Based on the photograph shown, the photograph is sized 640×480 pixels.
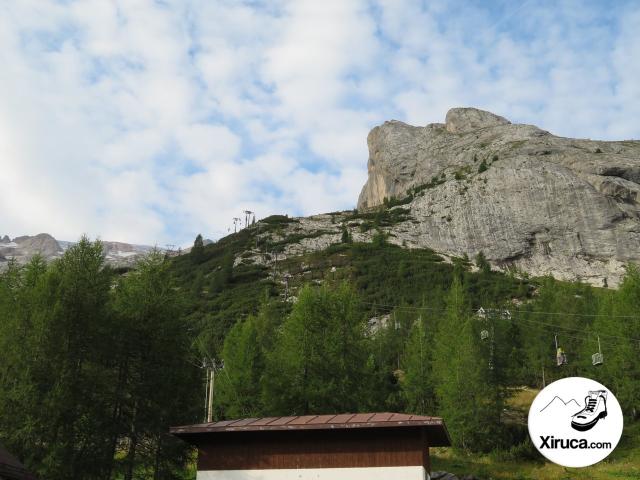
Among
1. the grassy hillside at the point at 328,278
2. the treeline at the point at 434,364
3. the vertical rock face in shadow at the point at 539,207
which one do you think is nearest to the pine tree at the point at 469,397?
the treeline at the point at 434,364

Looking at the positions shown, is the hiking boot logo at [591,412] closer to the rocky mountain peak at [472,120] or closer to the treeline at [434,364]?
the treeline at [434,364]

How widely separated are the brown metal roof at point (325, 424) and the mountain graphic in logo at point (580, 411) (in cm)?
496

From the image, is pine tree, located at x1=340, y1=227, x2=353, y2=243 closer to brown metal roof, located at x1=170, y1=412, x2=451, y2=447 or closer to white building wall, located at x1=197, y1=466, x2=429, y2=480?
Answer: brown metal roof, located at x1=170, y1=412, x2=451, y2=447

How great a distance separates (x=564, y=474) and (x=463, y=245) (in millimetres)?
100831

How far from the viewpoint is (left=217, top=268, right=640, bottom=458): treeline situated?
32000mm

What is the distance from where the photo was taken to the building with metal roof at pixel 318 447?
1891cm

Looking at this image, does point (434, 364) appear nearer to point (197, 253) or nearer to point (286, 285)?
point (286, 285)

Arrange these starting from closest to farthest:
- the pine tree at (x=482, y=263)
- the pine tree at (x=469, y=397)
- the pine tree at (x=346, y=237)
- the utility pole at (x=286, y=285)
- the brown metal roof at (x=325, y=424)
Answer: the brown metal roof at (x=325, y=424) → the pine tree at (x=469, y=397) → the utility pole at (x=286, y=285) → the pine tree at (x=482, y=263) → the pine tree at (x=346, y=237)

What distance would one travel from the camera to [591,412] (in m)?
23.3

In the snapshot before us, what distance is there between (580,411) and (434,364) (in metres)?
20.7

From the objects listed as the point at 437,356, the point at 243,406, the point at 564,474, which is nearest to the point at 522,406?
the point at 437,356

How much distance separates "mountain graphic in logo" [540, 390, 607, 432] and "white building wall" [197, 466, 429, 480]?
6.41 metres

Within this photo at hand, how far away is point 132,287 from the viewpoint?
25.5m

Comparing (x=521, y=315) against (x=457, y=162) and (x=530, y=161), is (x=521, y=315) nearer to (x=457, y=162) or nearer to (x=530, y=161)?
(x=530, y=161)
